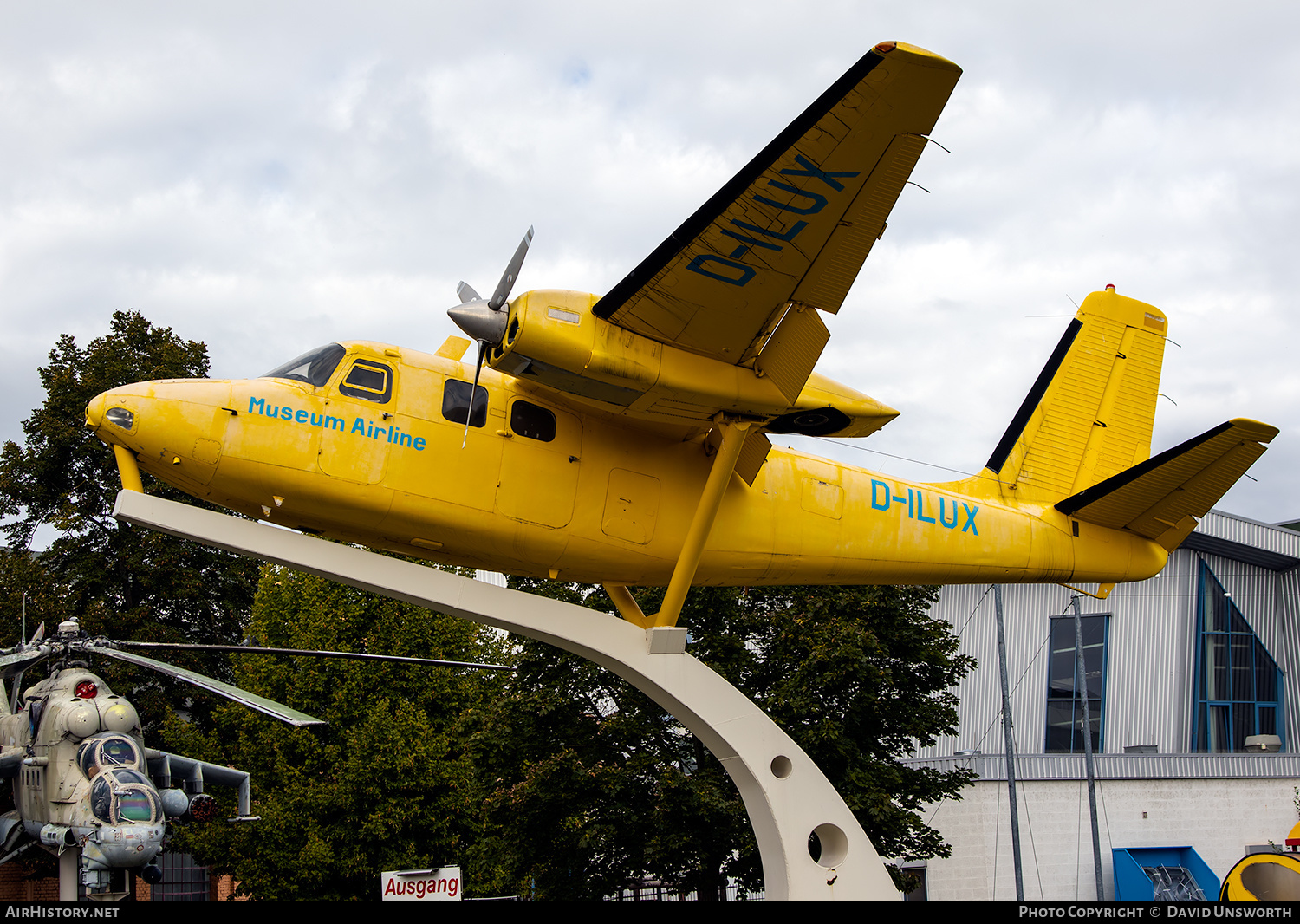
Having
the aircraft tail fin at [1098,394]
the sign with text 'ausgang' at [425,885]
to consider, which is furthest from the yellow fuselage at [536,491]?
the sign with text 'ausgang' at [425,885]

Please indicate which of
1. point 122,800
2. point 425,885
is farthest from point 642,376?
point 122,800

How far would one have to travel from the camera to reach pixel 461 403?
11.3 m

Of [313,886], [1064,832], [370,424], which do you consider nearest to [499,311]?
[370,424]

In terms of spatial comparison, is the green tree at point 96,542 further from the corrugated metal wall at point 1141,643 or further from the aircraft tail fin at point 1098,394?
the corrugated metal wall at point 1141,643

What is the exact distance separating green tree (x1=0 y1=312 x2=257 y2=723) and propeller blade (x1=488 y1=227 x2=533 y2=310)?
2227 centimetres

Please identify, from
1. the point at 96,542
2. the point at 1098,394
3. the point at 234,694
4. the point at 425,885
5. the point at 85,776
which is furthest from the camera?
the point at 96,542

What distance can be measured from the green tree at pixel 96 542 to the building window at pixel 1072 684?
2978cm

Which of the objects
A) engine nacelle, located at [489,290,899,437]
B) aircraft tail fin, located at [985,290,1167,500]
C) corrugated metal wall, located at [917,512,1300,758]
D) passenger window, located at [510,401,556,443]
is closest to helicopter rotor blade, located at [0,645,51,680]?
passenger window, located at [510,401,556,443]

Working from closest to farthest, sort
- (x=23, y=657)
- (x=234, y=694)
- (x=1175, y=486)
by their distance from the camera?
(x=1175, y=486)
(x=234, y=694)
(x=23, y=657)

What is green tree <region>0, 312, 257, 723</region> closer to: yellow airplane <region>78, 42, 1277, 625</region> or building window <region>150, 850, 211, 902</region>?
building window <region>150, 850, 211, 902</region>

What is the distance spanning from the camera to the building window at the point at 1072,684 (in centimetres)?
4047

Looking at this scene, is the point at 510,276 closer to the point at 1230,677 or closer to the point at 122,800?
the point at 122,800

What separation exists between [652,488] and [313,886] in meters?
19.8

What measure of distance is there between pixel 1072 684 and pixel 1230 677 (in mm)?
6260
